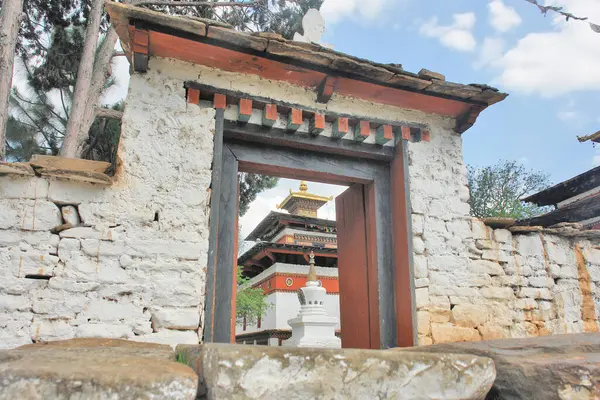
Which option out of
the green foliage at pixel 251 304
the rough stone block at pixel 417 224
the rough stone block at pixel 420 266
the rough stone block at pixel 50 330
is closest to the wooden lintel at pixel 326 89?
the rough stone block at pixel 417 224

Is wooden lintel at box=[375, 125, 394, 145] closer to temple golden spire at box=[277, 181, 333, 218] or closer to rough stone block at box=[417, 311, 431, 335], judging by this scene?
rough stone block at box=[417, 311, 431, 335]

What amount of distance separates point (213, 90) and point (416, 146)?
2126 millimetres

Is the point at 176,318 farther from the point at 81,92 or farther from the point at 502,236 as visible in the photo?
the point at 81,92

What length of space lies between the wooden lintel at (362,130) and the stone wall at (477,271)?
526 millimetres

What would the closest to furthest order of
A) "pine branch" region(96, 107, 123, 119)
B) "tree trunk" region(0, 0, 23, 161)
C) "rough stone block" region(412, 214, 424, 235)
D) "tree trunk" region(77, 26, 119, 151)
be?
1. "rough stone block" region(412, 214, 424, 235)
2. "tree trunk" region(0, 0, 23, 161)
3. "tree trunk" region(77, 26, 119, 151)
4. "pine branch" region(96, 107, 123, 119)

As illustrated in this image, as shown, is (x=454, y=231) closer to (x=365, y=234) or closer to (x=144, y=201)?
(x=365, y=234)

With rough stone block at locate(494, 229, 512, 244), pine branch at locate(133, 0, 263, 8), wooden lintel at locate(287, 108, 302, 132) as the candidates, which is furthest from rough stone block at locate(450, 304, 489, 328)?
pine branch at locate(133, 0, 263, 8)

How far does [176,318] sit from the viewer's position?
3506 millimetres

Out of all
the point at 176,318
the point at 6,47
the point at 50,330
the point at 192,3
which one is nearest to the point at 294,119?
the point at 176,318

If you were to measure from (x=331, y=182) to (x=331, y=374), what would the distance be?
3.79 meters

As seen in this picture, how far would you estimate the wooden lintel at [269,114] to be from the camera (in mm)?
4266

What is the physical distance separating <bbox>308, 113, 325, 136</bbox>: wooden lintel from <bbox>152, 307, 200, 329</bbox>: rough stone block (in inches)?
79.0

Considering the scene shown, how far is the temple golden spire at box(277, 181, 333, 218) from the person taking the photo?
26.6 meters

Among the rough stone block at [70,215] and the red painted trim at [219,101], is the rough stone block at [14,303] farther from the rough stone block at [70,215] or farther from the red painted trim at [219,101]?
the red painted trim at [219,101]
